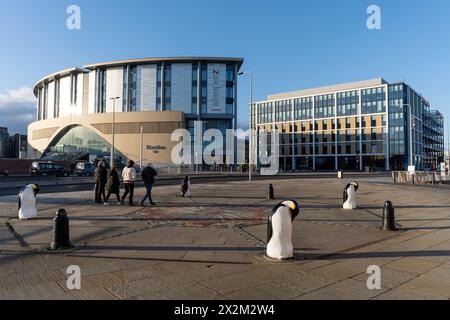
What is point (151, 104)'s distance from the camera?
70750mm

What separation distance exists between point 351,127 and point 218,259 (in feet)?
299

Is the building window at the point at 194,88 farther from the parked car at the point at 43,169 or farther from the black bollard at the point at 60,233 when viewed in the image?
the black bollard at the point at 60,233

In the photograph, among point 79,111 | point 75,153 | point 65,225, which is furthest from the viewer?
point 79,111

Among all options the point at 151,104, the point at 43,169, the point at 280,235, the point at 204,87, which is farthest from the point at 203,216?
the point at 151,104

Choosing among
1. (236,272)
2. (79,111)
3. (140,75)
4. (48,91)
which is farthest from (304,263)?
(48,91)

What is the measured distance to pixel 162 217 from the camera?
33.1ft

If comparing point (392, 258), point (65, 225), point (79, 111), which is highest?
point (79, 111)

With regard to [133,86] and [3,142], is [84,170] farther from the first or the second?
[3,142]

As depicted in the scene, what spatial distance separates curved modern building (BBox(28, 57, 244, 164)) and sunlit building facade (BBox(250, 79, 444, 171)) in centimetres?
3378

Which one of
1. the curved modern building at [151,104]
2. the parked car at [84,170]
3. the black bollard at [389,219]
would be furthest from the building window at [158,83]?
the black bollard at [389,219]

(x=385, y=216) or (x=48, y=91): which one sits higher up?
(x=48, y=91)

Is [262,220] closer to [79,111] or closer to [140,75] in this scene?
[140,75]

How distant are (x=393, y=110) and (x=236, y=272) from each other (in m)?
89.0

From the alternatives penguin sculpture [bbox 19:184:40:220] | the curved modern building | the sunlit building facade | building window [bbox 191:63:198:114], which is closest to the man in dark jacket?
penguin sculpture [bbox 19:184:40:220]
